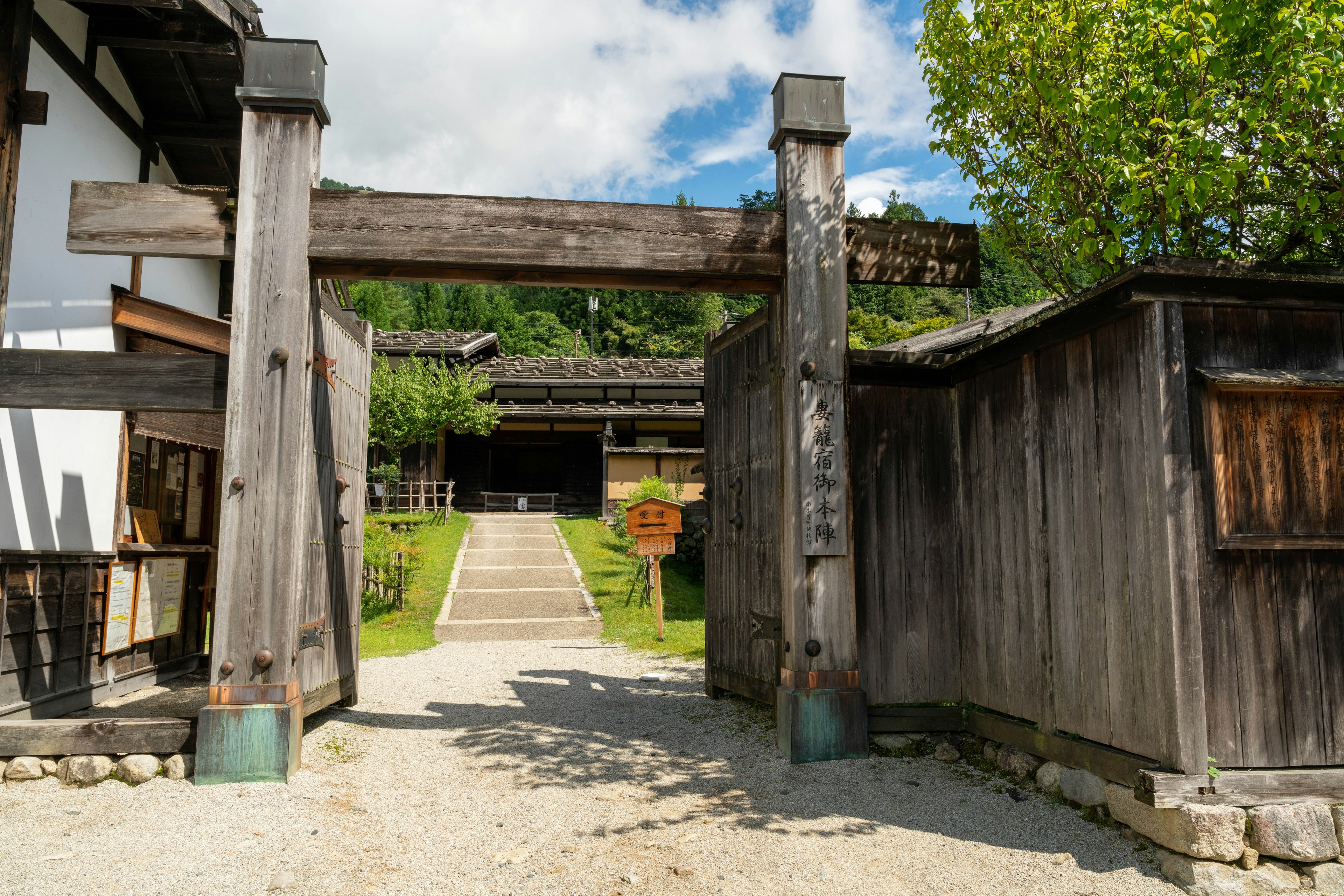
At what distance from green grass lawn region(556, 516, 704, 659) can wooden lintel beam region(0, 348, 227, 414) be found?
6447 millimetres

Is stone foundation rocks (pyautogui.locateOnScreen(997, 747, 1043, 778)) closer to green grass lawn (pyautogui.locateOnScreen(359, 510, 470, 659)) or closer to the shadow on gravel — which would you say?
the shadow on gravel

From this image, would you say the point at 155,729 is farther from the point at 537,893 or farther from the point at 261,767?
the point at 537,893

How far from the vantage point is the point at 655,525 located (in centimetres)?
1235

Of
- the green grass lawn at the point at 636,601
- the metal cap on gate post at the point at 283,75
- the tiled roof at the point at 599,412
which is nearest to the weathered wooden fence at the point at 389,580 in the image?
the green grass lawn at the point at 636,601

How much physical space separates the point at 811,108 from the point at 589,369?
24.7 metres

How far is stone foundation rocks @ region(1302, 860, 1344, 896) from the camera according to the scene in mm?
3643

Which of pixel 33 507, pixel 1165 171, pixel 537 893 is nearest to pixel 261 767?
pixel 537 893

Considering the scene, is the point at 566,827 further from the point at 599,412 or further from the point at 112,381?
the point at 599,412

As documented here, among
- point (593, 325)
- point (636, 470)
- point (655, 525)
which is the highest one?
point (593, 325)

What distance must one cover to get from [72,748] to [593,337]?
153 feet

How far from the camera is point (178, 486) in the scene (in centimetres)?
889

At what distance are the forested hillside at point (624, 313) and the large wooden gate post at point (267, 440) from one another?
33766 mm

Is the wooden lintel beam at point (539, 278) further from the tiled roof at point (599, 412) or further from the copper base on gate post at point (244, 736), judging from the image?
the tiled roof at point (599, 412)

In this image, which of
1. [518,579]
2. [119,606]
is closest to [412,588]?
[518,579]
